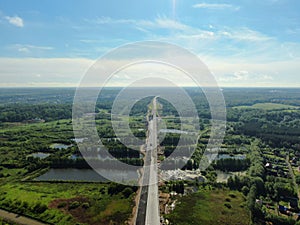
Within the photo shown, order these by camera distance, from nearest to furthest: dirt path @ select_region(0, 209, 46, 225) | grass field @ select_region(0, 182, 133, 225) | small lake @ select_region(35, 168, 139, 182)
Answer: dirt path @ select_region(0, 209, 46, 225) < grass field @ select_region(0, 182, 133, 225) < small lake @ select_region(35, 168, 139, 182)

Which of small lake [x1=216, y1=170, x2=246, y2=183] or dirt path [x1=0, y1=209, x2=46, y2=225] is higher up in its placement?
small lake [x1=216, y1=170, x2=246, y2=183]

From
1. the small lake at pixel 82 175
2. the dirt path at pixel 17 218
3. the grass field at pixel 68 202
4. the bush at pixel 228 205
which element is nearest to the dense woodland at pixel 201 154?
the grass field at pixel 68 202

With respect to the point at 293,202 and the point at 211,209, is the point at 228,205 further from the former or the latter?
the point at 293,202

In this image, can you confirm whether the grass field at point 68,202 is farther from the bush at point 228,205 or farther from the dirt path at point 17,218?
the bush at point 228,205

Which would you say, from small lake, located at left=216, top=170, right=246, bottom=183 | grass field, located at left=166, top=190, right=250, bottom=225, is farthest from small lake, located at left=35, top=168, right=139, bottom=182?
small lake, located at left=216, top=170, right=246, bottom=183

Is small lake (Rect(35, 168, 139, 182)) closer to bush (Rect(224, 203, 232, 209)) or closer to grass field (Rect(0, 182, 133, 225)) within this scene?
grass field (Rect(0, 182, 133, 225))

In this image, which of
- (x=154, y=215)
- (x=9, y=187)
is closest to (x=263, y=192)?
(x=154, y=215)
